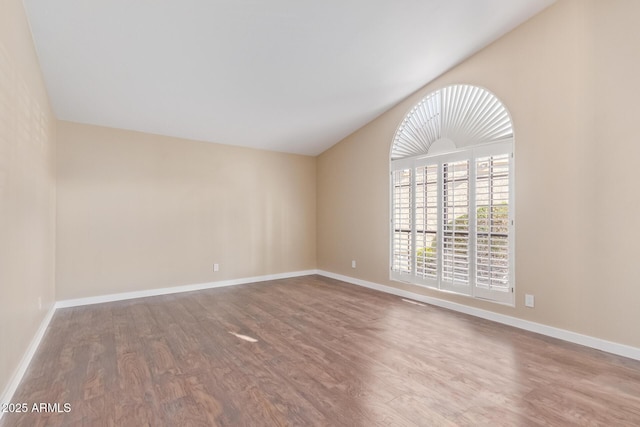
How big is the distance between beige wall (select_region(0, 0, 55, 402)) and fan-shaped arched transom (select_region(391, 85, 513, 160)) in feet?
13.3

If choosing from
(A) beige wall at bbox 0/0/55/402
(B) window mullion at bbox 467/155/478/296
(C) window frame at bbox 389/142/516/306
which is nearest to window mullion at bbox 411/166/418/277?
(C) window frame at bbox 389/142/516/306

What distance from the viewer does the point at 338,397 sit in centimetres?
198

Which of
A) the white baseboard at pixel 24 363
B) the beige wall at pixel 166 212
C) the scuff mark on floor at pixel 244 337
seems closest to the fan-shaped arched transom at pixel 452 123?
the beige wall at pixel 166 212

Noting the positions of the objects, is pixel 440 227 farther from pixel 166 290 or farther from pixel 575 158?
pixel 166 290

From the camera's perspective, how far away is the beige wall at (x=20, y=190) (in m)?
1.86

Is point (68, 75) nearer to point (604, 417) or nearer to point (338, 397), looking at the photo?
point (338, 397)

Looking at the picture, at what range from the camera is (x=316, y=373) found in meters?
2.28

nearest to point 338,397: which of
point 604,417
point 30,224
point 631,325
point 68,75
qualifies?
point 604,417

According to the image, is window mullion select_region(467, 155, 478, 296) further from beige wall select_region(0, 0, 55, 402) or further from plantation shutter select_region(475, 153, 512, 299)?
beige wall select_region(0, 0, 55, 402)

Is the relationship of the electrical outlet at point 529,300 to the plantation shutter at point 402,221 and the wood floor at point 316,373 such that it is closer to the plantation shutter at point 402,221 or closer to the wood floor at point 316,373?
the wood floor at point 316,373

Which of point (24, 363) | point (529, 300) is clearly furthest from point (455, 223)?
point (24, 363)

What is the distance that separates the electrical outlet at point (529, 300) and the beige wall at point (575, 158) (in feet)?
0.13

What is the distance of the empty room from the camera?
2.04 meters

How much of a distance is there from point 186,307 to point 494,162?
4.06 meters
